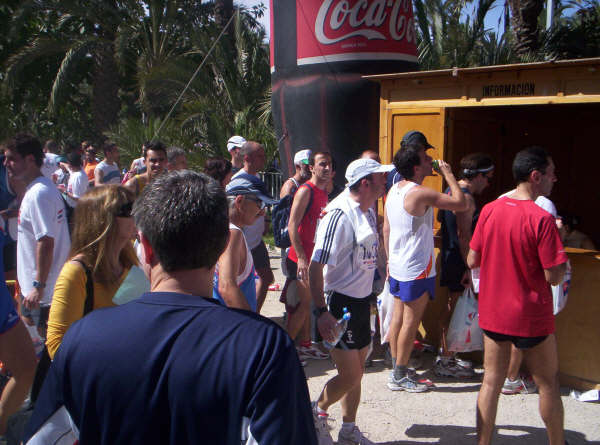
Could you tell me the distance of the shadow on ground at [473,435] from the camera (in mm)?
3666

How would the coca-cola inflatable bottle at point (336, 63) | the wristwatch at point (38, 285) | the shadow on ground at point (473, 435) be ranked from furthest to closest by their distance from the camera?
the coca-cola inflatable bottle at point (336, 63), the shadow on ground at point (473, 435), the wristwatch at point (38, 285)

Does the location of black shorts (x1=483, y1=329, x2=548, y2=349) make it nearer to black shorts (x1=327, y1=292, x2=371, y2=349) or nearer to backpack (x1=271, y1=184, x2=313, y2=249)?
black shorts (x1=327, y1=292, x2=371, y2=349)

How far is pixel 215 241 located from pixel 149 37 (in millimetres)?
18086

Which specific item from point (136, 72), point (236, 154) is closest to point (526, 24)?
point (236, 154)

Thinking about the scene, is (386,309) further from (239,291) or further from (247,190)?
(239,291)

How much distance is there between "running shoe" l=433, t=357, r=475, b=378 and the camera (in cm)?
470

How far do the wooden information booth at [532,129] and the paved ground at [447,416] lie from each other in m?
0.48

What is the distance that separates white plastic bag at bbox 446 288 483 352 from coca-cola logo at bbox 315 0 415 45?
4.02 meters

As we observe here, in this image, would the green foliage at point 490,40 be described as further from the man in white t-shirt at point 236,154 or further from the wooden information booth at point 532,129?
the man in white t-shirt at point 236,154

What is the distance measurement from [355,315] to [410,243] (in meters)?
1.11

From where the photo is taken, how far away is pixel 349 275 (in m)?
3.38

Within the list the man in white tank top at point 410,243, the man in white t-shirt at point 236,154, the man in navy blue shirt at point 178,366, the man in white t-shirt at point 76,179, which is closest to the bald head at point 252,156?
the man in white t-shirt at point 236,154

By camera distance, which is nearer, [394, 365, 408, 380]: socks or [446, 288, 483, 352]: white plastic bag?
[394, 365, 408, 380]: socks

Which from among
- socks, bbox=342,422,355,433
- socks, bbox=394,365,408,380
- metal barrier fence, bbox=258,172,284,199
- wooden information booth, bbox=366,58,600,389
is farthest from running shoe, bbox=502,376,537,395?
metal barrier fence, bbox=258,172,284,199
